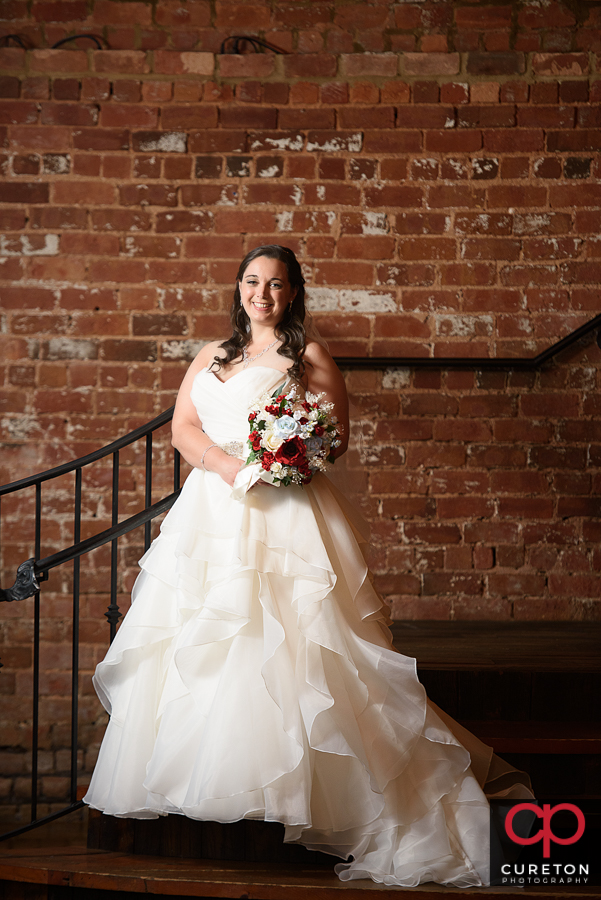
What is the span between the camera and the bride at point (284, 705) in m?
1.74

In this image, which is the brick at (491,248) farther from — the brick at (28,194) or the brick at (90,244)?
the brick at (28,194)

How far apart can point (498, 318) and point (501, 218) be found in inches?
21.1

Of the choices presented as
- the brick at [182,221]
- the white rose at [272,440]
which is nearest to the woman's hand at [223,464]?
the white rose at [272,440]

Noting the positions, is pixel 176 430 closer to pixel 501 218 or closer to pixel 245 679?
pixel 245 679

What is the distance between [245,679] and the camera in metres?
1.81

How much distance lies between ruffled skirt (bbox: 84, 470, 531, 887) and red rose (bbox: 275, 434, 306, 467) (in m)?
0.16

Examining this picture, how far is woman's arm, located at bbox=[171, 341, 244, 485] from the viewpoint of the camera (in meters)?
2.12

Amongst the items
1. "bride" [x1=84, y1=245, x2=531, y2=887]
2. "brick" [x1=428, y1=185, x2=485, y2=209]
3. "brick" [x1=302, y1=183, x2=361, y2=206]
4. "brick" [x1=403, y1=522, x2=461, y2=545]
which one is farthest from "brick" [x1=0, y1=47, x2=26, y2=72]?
"brick" [x1=403, y1=522, x2=461, y2=545]

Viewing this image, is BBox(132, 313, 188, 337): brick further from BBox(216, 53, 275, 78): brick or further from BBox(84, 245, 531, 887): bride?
BBox(84, 245, 531, 887): bride

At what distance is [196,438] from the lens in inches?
89.7

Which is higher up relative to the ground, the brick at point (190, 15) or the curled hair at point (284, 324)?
the brick at point (190, 15)

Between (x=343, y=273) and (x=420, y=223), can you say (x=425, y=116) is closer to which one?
(x=420, y=223)

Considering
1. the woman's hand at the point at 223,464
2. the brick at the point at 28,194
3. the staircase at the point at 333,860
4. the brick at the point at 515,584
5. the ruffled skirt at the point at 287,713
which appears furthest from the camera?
the brick at the point at 28,194

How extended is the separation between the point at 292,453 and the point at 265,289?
644mm
